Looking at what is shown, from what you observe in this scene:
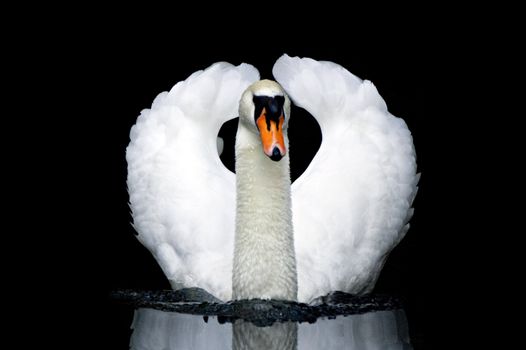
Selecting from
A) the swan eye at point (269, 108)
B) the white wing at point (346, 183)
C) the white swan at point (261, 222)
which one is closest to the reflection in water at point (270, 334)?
the white swan at point (261, 222)

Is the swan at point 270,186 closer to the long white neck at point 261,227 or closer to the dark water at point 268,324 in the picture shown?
the long white neck at point 261,227

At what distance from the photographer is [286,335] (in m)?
11.0

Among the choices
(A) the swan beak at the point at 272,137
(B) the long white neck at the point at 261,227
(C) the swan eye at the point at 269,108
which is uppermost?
(C) the swan eye at the point at 269,108

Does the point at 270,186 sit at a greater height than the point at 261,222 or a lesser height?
greater

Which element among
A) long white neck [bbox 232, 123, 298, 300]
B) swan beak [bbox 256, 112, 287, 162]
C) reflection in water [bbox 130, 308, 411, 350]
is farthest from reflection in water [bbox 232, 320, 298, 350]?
swan beak [bbox 256, 112, 287, 162]

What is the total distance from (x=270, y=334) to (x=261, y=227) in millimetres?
792

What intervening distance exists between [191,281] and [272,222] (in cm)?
94

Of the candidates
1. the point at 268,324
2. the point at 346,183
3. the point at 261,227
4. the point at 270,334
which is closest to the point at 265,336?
the point at 270,334

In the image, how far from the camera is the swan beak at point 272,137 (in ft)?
36.1

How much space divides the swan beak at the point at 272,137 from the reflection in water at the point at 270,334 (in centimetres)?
99

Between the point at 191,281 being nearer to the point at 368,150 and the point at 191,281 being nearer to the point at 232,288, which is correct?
the point at 232,288

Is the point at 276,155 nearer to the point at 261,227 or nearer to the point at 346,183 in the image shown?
the point at 261,227

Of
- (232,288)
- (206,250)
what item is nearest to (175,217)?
(206,250)

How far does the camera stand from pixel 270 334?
11.0 m
